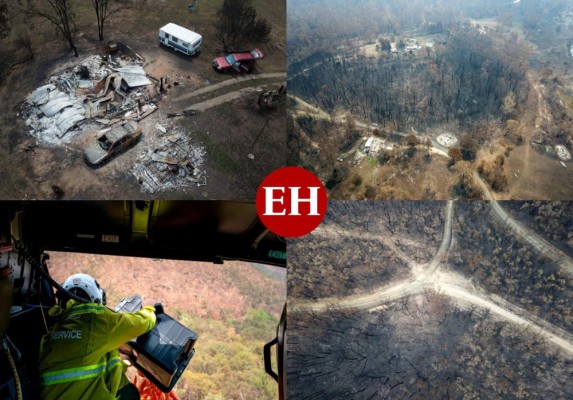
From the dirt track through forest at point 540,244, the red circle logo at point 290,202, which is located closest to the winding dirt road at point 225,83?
the red circle logo at point 290,202

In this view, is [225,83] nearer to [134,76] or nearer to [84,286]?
[134,76]

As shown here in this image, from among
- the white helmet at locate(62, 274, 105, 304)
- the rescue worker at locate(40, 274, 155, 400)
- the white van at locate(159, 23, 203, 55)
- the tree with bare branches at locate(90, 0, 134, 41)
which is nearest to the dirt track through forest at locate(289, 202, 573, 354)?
the white helmet at locate(62, 274, 105, 304)

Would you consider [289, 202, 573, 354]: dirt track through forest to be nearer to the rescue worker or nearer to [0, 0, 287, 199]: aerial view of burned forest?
[0, 0, 287, 199]: aerial view of burned forest

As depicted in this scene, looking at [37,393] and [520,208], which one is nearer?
[37,393]

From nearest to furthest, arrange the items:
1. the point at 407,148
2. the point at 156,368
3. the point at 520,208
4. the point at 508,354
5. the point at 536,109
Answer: the point at 156,368 → the point at 508,354 → the point at 520,208 → the point at 407,148 → the point at 536,109

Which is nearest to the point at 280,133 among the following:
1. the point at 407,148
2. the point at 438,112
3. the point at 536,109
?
the point at 407,148

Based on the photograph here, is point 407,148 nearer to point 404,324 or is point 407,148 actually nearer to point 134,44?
point 404,324
